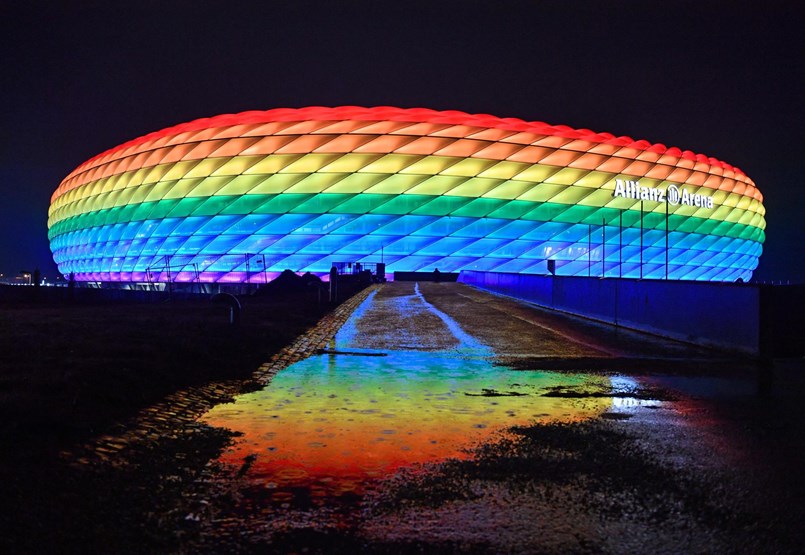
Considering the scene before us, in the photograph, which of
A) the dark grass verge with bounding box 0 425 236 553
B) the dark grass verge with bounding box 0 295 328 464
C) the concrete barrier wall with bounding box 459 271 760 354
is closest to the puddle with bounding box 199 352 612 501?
→ the dark grass verge with bounding box 0 425 236 553

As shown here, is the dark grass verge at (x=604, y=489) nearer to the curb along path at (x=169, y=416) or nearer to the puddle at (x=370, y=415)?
the puddle at (x=370, y=415)

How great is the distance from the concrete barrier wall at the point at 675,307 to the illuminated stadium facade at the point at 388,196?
29.4 metres

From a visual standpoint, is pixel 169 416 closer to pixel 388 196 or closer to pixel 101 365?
pixel 101 365

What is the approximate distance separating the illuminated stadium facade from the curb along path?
39190 millimetres

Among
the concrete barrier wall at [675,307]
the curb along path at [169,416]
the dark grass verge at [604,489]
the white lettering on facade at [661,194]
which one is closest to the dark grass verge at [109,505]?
the curb along path at [169,416]

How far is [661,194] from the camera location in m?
54.3

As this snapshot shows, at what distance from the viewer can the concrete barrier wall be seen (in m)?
10.1

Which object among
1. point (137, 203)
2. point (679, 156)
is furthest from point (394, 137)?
point (679, 156)

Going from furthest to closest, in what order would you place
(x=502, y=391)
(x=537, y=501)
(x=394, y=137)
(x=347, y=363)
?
1. (x=394, y=137)
2. (x=347, y=363)
3. (x=502, y=391)
4. (x=537, y=501)

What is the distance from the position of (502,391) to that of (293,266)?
1738 inches

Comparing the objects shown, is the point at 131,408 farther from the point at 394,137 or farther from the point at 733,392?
the point at 394,137

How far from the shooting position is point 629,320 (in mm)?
14328

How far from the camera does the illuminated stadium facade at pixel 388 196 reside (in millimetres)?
47906

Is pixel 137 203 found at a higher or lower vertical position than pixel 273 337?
higher
